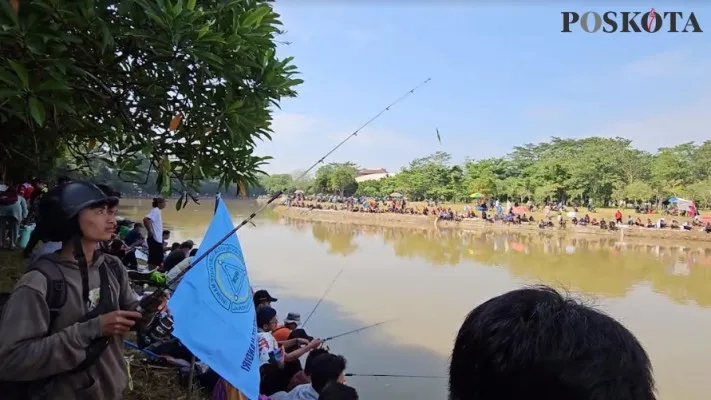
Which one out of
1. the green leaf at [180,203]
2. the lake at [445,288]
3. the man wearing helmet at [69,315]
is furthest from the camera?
the lake at [445,288]

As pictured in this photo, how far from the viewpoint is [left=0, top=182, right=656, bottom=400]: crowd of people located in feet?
1.90

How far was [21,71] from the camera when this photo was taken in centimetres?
177

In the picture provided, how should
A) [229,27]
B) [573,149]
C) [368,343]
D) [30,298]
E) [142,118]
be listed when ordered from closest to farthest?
[30,298] → [229,27] → [142,118] → [368,343] → [573,149]

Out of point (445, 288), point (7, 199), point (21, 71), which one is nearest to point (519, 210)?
point (445, 288)

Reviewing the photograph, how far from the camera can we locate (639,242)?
18.6 metres

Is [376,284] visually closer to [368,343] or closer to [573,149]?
[368,343]

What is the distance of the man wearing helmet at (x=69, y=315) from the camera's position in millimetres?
1169

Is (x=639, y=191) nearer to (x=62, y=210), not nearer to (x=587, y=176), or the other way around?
(x=587, y=176)

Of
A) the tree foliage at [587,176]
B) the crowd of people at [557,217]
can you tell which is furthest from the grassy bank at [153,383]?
the tree foliage at [587,176]

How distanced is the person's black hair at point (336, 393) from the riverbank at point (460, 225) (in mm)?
20984

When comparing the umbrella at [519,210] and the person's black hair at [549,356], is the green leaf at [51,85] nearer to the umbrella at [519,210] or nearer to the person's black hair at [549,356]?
the person's black hair at [549,356]

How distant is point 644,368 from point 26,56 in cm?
231

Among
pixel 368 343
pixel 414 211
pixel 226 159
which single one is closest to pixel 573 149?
pixel 414 211

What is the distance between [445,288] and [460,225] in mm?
16021
